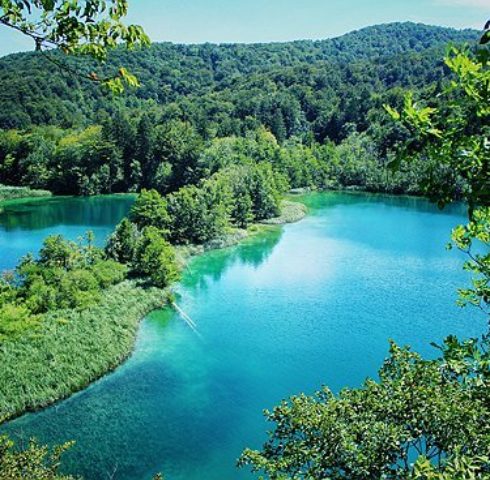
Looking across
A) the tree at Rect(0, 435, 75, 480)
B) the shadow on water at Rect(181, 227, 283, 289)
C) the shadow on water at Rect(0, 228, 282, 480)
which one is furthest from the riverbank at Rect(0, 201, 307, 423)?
the tree at Rect(0, 435, 75, 480)

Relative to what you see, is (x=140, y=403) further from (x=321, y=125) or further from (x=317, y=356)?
(x=321, y=125)

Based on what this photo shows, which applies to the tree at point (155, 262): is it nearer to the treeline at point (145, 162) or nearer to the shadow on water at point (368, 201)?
the shadow on water at point (368, 201)

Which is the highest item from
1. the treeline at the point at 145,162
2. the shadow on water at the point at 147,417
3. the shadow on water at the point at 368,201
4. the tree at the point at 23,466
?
the treeline at the point at 145,162

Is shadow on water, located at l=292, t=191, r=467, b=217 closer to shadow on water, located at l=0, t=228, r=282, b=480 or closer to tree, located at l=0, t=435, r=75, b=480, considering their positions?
shadow on water, located at l=0, t=228, r=282, b=480

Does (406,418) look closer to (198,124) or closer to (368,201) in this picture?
(368,201)

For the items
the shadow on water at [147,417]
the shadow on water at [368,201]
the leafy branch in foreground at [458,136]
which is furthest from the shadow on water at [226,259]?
the leafy branch in foreground at [458,136]
